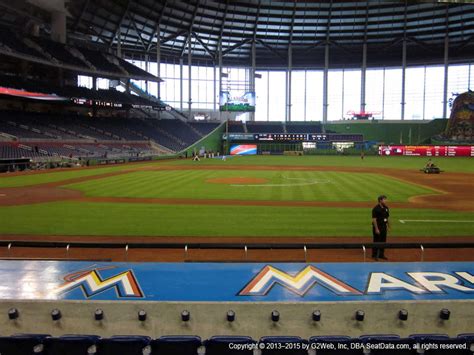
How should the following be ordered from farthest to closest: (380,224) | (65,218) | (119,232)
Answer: (65,218) < (119,232) < (380,224)

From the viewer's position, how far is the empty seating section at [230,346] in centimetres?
459

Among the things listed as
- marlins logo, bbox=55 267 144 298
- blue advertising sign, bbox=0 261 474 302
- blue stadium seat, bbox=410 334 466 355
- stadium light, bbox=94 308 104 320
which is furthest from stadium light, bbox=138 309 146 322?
blue stadium seat, bbox=410 334 466 355

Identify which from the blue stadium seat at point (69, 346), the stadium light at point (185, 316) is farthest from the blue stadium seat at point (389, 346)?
the blue stadium seat at point (69, 346)

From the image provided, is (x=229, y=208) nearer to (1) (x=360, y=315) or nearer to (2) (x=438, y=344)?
(1) (x=360, y=315)

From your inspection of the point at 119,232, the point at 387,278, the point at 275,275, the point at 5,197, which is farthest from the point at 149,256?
the point at 5,197

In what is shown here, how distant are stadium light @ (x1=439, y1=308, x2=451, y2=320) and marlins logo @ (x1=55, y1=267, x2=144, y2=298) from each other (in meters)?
5.41

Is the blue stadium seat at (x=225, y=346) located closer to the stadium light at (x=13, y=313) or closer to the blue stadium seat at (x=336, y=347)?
the blue stadium seat at (x=336, y=347)

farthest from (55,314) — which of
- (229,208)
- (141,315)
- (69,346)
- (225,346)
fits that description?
(229,208)

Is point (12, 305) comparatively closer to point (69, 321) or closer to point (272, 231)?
point (69, 321)

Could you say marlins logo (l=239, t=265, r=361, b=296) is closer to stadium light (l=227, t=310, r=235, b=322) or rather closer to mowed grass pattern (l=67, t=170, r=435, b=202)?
stadium light (l=227, t=310, r=235, b=322)

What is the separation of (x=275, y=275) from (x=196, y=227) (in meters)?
7.47

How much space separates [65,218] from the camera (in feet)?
56.3

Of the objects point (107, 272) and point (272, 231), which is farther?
point (272, 231)

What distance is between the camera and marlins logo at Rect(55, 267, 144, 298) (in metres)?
7.39
